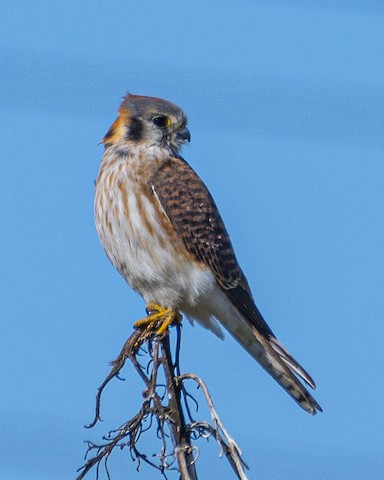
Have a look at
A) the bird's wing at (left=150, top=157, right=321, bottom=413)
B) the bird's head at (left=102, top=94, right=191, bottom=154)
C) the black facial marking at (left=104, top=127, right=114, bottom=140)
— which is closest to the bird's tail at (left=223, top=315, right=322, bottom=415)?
the bird's wing at (left=150, top=157, right=321, bottom=413)

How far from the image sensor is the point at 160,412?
3.06 metres

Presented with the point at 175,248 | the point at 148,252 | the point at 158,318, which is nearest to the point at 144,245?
the point at 148,252

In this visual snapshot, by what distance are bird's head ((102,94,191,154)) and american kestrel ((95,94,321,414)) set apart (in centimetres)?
5

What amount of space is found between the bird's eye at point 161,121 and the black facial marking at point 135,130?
3.5 inches

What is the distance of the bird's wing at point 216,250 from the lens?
5.05 m

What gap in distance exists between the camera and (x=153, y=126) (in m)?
5.57

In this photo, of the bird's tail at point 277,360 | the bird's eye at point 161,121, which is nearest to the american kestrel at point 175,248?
the bird's tail at point 277,360

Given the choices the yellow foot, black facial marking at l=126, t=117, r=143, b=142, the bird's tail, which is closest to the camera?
the yellow foot

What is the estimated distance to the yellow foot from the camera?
462cm

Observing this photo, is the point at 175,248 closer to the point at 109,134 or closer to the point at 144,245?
the point at 144,245

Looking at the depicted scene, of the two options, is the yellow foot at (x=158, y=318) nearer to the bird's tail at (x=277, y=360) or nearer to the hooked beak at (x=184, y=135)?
the bird's tail at (x=277, y=360)

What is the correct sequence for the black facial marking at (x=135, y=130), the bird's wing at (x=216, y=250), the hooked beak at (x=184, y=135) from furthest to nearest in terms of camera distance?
the hooked beak at (x=184, y=135) → the black facial marking at (x=135, y=130) → the bird's wing at (x=216, y=250)

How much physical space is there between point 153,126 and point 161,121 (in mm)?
60

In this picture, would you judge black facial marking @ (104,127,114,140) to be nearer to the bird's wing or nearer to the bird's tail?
the bird's wing
